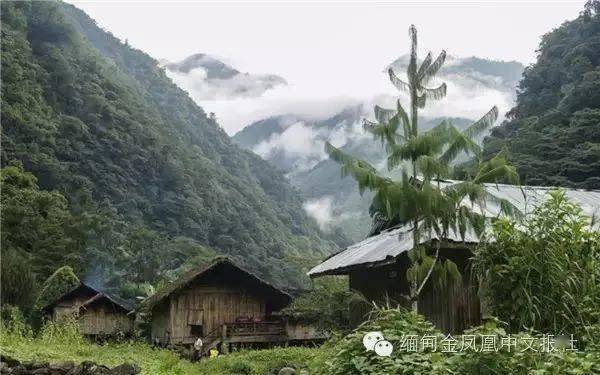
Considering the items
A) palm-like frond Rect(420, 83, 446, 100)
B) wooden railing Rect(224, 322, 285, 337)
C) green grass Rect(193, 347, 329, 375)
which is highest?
palm-like frond Rect(420, 83, 446, 100)

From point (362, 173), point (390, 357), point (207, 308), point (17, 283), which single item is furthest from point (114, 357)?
point (390, 357)

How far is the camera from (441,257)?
12547mm

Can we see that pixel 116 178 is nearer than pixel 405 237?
No

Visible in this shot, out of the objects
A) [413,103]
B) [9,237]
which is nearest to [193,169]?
[9,237]

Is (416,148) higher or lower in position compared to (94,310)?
higher

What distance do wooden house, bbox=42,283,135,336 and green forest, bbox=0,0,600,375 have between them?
0.24 meters

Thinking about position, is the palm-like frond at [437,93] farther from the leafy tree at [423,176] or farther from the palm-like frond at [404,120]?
the palm-like frond at [404,120]

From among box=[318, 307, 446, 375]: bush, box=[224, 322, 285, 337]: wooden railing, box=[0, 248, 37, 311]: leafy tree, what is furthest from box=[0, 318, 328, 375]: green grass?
box=[0, 248, 37, 311]: leafy tree

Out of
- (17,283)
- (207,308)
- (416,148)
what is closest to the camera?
(416,148)

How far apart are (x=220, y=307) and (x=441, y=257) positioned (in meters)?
15.4

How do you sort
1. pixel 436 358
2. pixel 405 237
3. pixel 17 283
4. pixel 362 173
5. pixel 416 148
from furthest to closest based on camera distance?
pixel 17 283, pixel 405 237, pixel 416 148, pixel 362 173, pixel 436 358

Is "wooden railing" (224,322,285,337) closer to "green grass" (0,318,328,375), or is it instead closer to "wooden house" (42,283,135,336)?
"green grass" (0,318,328,375)

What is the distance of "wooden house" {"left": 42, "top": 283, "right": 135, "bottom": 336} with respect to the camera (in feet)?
105

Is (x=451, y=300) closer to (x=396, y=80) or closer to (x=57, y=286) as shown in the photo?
(x=396, y=80)
